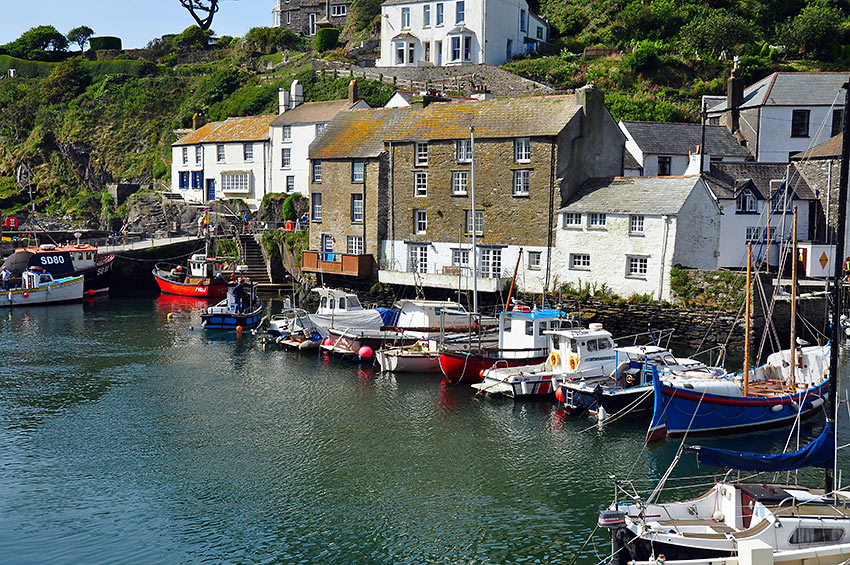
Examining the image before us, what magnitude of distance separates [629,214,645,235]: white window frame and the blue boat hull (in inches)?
615

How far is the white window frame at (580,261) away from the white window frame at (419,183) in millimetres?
10596

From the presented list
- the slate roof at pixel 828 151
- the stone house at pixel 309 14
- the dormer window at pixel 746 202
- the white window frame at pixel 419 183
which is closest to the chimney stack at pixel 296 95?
the white window frame at pixel 419 183

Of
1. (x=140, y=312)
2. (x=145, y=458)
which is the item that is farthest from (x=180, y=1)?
(x=145, y=458)

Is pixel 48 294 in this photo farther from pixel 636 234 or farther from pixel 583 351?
pixel 583 351

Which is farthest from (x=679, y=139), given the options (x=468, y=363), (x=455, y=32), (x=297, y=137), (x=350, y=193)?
(x=468, y=363)

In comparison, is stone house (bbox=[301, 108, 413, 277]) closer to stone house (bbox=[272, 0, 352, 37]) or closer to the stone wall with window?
the stone wall with window

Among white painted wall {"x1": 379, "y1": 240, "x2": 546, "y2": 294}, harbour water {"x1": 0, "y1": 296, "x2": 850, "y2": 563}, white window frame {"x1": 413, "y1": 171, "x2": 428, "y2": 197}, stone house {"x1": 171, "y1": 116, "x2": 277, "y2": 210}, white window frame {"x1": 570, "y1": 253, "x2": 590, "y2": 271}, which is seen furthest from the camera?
stone house {"x1": 171, "y1": 116, "x2": 277, "y2": 210}

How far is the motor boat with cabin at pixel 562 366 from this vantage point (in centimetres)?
3366

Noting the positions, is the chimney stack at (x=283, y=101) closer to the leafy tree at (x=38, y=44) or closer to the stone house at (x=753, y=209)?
the stone house at (x=753, y=209)

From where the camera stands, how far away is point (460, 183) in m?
50.8

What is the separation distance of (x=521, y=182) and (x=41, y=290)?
1346 inches

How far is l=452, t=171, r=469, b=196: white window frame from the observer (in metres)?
50.5

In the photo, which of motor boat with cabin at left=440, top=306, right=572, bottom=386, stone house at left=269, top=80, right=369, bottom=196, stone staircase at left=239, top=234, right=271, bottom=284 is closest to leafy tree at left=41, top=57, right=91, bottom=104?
stone house at left=269, top=80, right=369, bottom=196

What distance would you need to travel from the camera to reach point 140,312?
56.5 m
